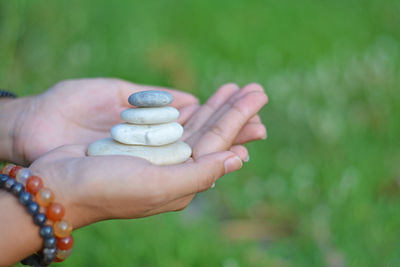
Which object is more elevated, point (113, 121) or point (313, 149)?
point (113, 121)

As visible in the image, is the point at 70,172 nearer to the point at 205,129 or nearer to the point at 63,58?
the point at 205,129

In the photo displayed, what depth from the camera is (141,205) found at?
152 cm

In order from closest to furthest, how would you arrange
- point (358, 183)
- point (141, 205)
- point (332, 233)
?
point (141, 205) < point (332, 233) < point (358, 183)

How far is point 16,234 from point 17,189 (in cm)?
15

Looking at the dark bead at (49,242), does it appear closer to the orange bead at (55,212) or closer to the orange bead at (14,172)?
the orange bead at (55,212)

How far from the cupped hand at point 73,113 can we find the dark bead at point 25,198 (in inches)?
21.5

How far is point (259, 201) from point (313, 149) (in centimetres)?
63

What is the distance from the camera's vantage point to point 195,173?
4.95 ft

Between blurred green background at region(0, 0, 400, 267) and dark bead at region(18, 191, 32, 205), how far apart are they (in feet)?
2.76

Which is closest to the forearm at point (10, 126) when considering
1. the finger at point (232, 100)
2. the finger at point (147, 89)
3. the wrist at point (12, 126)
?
the wrist at point (12, 126)

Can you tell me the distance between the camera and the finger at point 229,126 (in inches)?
71.7

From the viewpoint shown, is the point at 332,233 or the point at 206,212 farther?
the point at 206,212

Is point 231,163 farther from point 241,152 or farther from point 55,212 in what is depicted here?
point 55,212

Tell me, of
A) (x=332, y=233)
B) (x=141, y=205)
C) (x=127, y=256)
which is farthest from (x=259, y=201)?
(x=141, y=205)
